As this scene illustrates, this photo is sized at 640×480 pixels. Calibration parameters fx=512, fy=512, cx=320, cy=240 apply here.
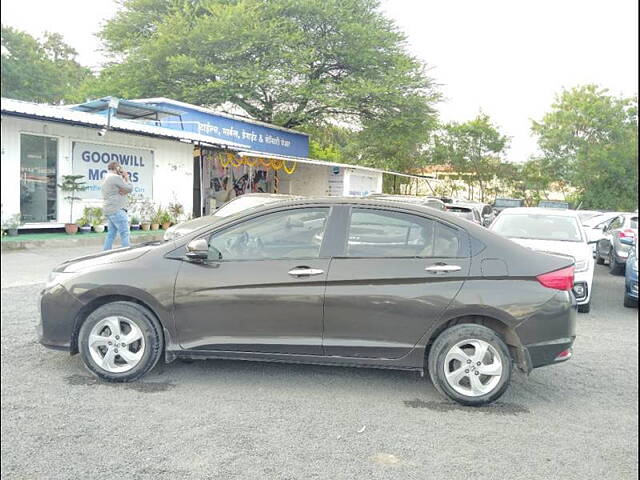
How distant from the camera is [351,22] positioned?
6.30 m

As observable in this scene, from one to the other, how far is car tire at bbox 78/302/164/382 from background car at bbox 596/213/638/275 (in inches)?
338

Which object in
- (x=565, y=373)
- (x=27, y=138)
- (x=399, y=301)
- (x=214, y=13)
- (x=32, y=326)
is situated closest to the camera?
(x=399, y=301)

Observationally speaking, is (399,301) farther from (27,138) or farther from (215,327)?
(27,138)

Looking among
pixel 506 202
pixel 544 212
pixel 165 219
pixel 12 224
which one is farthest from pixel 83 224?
pixel 506 202

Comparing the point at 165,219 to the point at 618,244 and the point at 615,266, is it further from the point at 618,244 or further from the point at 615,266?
the point at 615,266

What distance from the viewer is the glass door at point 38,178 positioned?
35.2 ft

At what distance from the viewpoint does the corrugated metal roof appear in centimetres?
637

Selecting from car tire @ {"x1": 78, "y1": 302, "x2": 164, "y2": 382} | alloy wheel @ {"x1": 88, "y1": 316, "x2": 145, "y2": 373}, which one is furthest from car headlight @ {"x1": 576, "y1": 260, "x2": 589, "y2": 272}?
alloy wheel @ {"x1": 88, "y1": 316, "x2": 145, "y2": 373}

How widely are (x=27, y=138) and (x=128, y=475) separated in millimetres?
10030

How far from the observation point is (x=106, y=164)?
Answer: 1040 cm

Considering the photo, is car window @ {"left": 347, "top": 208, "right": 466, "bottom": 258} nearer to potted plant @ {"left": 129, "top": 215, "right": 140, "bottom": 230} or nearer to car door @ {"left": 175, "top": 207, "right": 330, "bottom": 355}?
car door @ {"left": 175, "top": 207, "right": 330, "bottom": 355}

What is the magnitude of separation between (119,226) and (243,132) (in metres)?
3.75

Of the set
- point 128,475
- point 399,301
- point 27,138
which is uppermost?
point 27,138

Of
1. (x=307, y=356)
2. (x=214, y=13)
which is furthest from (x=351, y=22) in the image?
(x=307, y=356)
